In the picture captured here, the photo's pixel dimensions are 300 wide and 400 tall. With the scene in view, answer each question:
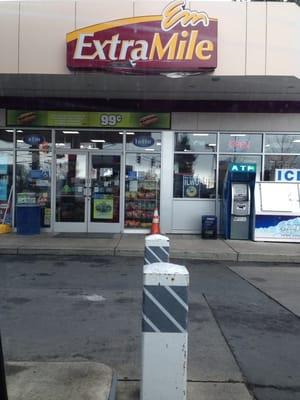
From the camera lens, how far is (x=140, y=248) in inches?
483

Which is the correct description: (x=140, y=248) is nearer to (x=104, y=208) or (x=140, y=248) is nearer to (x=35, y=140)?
(x=104, y=208)

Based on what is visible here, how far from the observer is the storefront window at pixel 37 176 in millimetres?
15234

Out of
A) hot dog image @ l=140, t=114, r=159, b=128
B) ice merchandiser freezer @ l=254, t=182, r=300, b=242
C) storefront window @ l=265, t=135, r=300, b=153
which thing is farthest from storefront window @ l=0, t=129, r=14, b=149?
storefront window @ l=265, t=135, r=300, b=153

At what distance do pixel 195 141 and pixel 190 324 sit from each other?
31.2 feet

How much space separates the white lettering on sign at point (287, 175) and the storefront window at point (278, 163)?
0.41 meters

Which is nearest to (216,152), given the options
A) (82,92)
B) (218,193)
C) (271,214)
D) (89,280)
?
(218,193)

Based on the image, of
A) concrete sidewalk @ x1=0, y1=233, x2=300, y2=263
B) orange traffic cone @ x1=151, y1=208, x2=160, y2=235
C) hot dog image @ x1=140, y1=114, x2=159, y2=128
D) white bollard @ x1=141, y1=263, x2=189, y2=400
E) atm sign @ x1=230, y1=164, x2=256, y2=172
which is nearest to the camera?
white bollard @ x1=141, y1=263, x2=189, y2=400

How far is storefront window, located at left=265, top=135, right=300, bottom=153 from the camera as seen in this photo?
15227 mm

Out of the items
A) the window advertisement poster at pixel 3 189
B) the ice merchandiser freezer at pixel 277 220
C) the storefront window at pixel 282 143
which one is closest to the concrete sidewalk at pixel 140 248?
the ice merchandiser freezer at pixel 277 220

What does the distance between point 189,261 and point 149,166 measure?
4.53 metres

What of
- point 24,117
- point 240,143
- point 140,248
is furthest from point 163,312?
point 24,117

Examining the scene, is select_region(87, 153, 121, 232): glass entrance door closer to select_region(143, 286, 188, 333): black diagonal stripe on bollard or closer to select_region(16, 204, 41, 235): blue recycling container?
select_region(16, 204, 41, 235): blue recycling container

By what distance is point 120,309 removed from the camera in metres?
6.98

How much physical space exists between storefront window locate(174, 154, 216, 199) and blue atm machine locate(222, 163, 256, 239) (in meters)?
1.01
